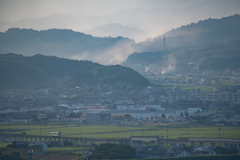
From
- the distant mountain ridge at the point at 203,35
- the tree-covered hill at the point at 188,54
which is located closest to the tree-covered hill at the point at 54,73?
the tree-covered hill at the point at 188,54

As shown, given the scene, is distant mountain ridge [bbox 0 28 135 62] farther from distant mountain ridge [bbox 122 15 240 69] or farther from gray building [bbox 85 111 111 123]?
gray building [bbox 85 111 111 123]

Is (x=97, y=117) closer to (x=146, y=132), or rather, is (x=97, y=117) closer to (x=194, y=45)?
(x=146, y=132)

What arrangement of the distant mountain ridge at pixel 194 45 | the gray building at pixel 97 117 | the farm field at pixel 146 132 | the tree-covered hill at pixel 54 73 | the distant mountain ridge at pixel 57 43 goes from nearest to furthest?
the farm field at pixel 146 132, the gray building at pixel 97 117, the tree-covered hill at pixel 54 73, the distant mountain ridge at pixel 194 45, the distant mountain ridge at pixel 57 43

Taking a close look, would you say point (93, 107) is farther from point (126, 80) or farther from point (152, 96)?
point (126, 80)

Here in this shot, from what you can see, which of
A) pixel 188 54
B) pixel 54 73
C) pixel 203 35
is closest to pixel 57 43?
pixel 203 35

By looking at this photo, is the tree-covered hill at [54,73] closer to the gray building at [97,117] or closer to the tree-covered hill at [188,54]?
the gray building at [97,117]

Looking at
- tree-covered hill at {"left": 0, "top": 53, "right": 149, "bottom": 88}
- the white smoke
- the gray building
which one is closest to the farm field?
the gray building

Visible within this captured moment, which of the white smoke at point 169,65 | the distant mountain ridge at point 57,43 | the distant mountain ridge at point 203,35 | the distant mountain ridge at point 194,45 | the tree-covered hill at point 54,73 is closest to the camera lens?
the tree-covered hill at point 54,73
